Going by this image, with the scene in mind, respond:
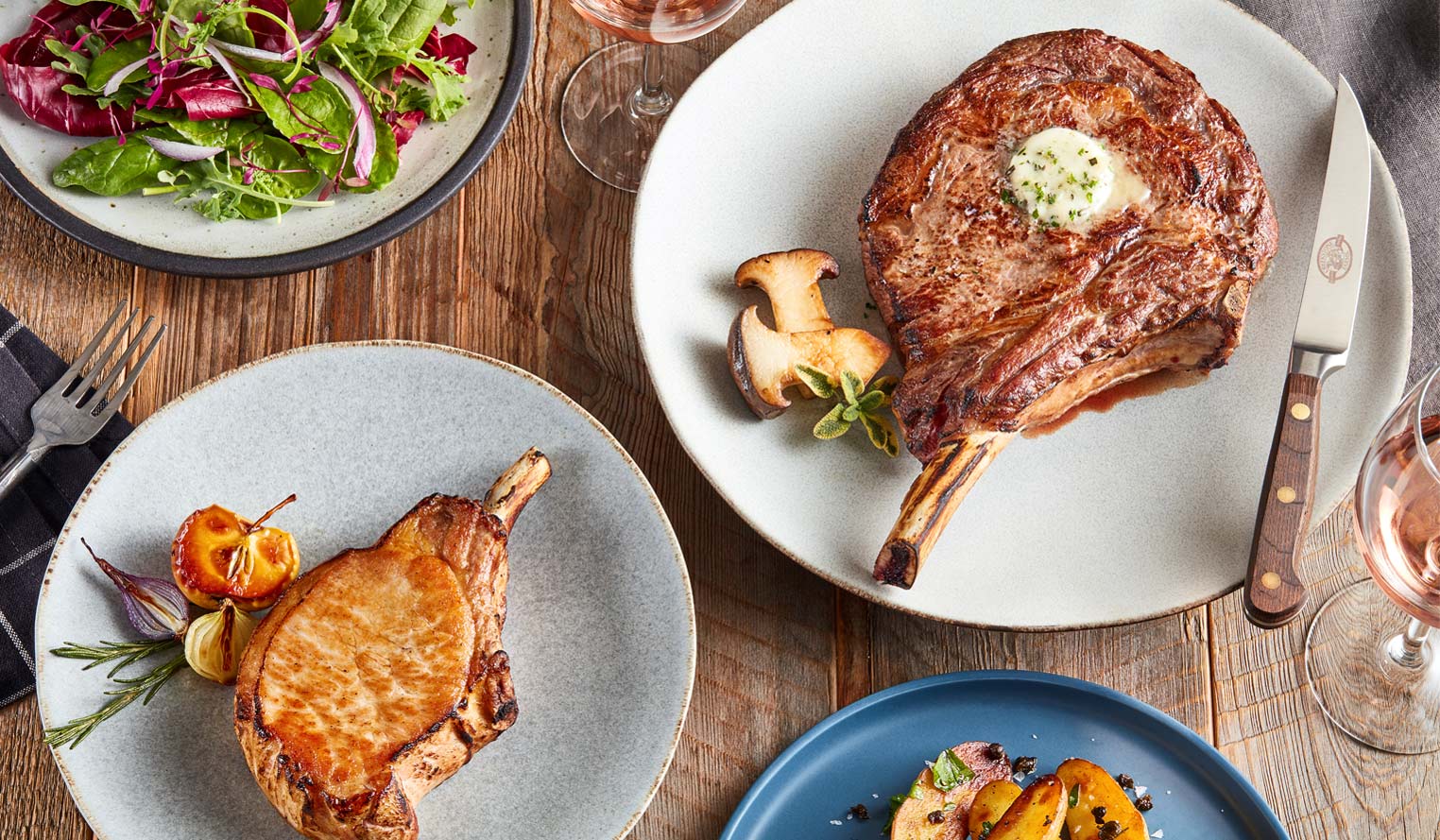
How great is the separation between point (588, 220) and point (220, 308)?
0.82m

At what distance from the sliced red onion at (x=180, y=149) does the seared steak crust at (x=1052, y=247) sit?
4.43ft

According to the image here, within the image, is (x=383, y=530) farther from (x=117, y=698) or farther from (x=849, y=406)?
(x=849, y=406)

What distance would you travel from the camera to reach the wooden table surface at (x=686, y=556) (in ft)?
8.24

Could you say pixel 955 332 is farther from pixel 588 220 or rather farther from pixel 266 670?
pixel 266 670

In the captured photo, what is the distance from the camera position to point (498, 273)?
2.82 m

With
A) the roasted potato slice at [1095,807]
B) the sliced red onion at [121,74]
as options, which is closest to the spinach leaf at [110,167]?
the sliced red onion at [121,74]

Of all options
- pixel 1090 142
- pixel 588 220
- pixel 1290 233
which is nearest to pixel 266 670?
pixel 588 220

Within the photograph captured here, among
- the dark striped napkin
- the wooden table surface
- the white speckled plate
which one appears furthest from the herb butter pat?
the dark striped napkin

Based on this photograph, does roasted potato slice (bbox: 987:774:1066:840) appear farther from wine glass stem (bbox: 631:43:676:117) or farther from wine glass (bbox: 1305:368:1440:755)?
wine glass stem (bbox: 631:43:676:117)

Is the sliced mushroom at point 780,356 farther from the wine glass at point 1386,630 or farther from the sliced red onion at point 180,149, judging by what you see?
the sliced red onion at point 180,149

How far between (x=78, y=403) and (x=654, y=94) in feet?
4.61

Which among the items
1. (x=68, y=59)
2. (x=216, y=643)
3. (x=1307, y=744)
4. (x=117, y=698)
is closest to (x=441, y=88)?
(x=68, y=59)

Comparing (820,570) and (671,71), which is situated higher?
(671,71)

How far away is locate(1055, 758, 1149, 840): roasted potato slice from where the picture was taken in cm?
233
